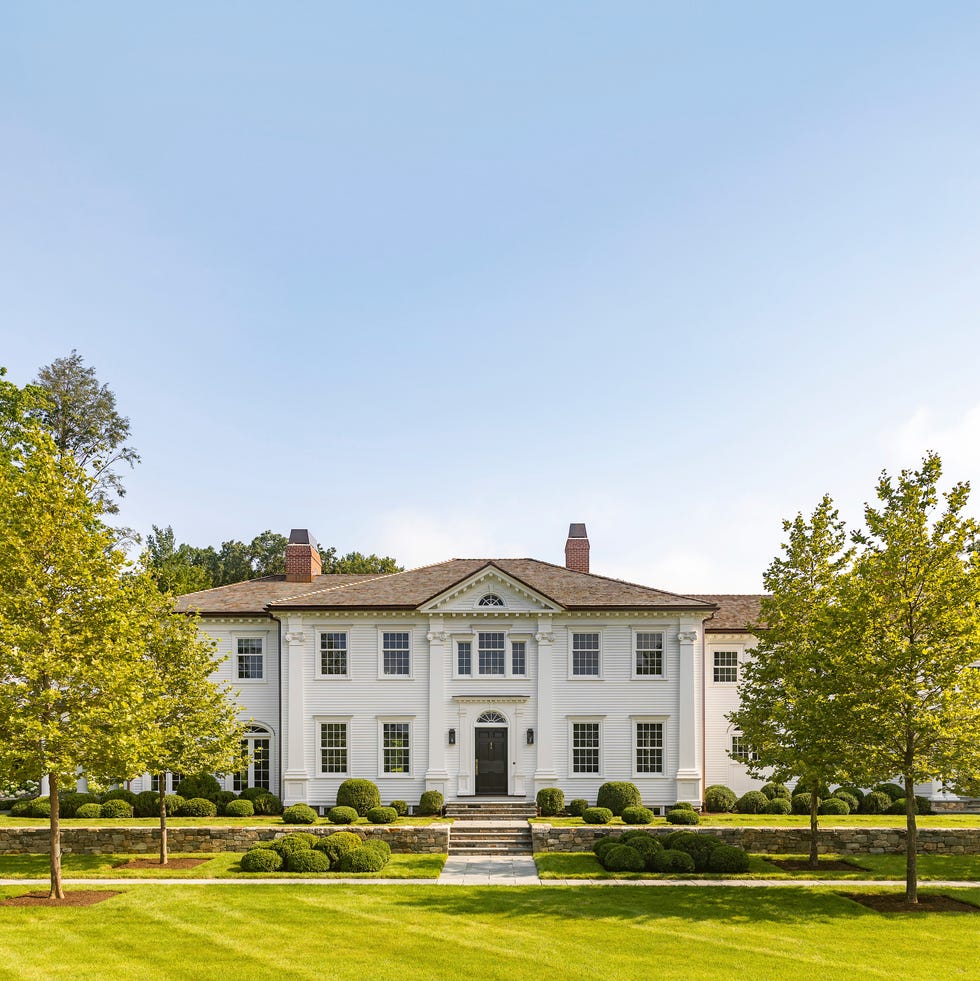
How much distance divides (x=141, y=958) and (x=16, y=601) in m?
8.18

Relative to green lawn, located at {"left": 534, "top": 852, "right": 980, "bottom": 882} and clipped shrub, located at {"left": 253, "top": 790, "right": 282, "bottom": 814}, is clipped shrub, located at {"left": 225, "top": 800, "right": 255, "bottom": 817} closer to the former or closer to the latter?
clipped shrub, located at {"left": 253, "top": 790, "right": 282, "bottom": 814}

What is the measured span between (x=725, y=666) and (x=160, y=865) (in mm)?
22042

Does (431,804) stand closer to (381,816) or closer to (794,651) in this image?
(381,816)

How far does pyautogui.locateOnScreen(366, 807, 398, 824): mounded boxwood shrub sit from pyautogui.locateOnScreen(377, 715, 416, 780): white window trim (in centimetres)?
325

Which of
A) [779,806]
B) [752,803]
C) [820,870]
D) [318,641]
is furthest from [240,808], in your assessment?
[779,806]

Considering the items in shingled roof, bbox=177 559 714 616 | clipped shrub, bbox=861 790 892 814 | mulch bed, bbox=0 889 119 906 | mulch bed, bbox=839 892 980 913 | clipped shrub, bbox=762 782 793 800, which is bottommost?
clipped shrub, bbox=861 790 892 814

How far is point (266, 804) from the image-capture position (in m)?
31.4

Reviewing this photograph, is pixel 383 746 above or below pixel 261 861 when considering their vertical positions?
above

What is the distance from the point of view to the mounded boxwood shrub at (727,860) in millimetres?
23281

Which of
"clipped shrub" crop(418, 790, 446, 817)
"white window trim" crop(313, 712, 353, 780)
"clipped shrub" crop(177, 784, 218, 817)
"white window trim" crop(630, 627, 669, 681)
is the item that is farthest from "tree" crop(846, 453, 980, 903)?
"clipped shrub" crop(177, 784, 218, 817)

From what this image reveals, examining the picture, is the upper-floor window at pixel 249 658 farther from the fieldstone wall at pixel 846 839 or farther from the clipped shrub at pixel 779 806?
the clipped shrub at pixel 779 806

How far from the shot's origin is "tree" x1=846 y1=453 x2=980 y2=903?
19531mm

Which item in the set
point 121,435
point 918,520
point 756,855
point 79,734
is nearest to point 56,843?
point 79,734

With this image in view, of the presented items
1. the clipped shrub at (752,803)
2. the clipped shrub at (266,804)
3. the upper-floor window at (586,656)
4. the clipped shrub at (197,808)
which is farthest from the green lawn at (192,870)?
the clipped shrub at (752,803)
